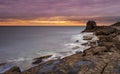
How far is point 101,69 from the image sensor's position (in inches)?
504

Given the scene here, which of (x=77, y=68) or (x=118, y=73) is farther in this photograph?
(x=77, y=68)

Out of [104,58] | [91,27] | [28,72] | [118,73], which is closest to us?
[118,73]

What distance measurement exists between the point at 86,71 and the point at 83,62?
66.2 inches

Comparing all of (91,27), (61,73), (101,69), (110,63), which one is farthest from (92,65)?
(91,27)

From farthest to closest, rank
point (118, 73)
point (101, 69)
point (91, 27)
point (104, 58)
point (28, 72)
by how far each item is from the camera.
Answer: point (91, 27), point (104, 58), point (28, 72), point (101, 69), point (118, 73)

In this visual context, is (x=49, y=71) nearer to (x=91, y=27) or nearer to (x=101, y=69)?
(x=101, y=69)

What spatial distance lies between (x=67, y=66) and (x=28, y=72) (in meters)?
3.40

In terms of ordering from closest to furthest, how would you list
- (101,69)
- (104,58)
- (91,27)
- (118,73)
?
(118,73) < (101,69) < (104,58) < (91,27)

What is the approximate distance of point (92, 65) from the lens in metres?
13.2

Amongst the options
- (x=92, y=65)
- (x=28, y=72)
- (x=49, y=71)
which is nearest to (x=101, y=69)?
(x=92, y=65)

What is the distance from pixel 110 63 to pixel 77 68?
126 inches

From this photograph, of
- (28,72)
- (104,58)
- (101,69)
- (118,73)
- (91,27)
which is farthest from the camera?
(91,27)

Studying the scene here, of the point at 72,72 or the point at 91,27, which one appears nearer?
the point at 72,72

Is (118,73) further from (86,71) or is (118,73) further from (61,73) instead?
(61,73)
